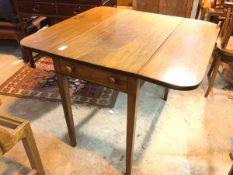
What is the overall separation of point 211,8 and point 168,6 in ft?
1.69

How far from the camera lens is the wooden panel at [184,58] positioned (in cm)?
91

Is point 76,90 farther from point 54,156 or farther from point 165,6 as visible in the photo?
point 165,6

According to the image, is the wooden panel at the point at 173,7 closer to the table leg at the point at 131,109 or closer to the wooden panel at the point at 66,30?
the wooden panel at the point at 66,30

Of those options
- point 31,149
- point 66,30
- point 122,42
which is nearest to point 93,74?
point 122,42

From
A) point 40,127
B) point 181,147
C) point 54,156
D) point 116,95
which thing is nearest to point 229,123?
point 181,147

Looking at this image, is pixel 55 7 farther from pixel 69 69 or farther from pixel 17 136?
pixel 17 136

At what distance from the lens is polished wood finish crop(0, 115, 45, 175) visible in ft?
3.32

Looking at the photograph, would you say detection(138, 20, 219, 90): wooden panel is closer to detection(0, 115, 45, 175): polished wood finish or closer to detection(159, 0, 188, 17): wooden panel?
detection(0, 115, 45, 175): polished wood finish

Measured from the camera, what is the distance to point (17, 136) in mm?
1062

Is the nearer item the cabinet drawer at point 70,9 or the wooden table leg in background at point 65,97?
the wooden table leg in background at point 65,97

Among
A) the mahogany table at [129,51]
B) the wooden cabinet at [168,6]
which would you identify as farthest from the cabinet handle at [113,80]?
→ the wooden cabinet at [168,6]

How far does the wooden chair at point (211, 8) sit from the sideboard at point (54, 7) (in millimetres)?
1028

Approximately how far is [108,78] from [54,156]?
83 cm

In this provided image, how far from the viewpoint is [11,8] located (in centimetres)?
245
